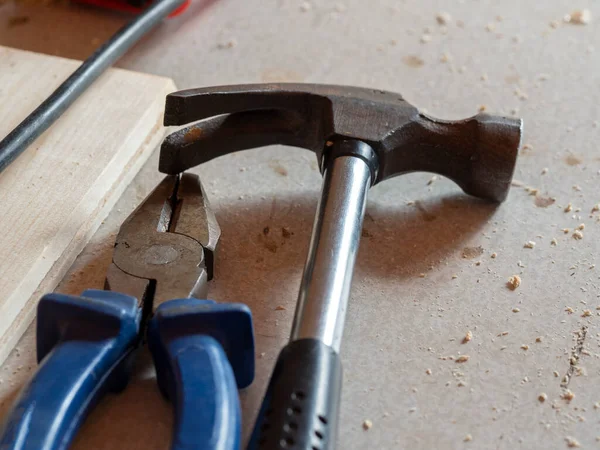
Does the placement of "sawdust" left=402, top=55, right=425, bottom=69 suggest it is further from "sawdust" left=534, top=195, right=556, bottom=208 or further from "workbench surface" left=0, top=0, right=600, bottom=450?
"sawdust" left=534, top=195, right=556, bottom=208

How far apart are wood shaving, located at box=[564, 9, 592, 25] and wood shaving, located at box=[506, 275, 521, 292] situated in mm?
676

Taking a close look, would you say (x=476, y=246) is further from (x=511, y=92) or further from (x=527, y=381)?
(x=511, y=92)

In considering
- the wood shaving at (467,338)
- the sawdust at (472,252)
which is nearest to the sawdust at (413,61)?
the sawdust at (472,252)

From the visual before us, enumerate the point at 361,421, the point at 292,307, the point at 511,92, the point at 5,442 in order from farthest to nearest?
the point at 511,92 < the point at 292,307 < the point at 361,421 < the point at 5,442

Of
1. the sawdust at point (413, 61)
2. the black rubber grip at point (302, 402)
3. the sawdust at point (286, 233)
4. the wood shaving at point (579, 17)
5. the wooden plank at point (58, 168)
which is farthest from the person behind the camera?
the wood shaving at point (579, 17)

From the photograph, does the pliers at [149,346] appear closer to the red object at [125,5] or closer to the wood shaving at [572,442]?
the wood shaving at [572,442]

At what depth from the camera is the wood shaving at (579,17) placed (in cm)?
A: 128

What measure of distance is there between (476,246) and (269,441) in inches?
16.3

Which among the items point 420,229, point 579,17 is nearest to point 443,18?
point 579,17

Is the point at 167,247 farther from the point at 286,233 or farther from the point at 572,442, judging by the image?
the point at 572,442

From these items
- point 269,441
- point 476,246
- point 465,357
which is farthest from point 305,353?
point 476,246

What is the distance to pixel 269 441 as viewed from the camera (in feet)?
1.80

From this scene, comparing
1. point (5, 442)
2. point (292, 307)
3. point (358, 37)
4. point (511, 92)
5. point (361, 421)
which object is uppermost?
point (358, 37)

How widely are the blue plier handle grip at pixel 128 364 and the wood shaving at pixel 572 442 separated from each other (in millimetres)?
305
